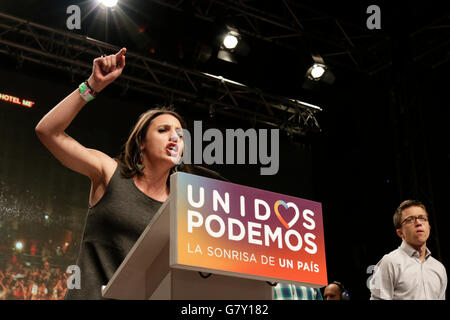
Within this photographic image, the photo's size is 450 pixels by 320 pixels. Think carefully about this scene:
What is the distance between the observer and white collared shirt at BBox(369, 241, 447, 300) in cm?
305

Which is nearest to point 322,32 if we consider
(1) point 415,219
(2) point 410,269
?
(1) point 415,219

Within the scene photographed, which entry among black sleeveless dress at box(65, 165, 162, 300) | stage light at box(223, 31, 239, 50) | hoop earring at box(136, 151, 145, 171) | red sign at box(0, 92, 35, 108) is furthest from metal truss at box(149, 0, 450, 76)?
black sleeveless dress at box(65, 165, 162, 300)

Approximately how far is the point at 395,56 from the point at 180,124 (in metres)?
5.24

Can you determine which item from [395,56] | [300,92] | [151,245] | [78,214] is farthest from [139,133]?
[300,92]

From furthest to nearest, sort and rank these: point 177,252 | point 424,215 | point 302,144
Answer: point 302,144, point 424,215, point 177,252

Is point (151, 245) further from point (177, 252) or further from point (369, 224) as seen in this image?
point (369, 224)

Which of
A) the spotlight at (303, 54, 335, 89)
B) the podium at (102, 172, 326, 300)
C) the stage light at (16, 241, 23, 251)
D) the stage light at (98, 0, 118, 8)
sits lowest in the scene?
the podium at (102, 172, 326, 300)

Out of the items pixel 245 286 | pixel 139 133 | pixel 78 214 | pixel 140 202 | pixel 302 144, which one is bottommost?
pixel 245 286

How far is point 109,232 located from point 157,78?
5.81 m

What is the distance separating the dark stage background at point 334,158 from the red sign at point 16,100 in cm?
5

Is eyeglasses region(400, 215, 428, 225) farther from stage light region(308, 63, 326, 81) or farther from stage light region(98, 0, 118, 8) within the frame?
stage light region(98, 0, 118, 8)

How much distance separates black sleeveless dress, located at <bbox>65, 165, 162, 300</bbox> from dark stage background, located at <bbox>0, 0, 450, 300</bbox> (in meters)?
4.54

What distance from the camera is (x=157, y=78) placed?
731 centimetres

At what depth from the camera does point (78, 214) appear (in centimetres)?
648
